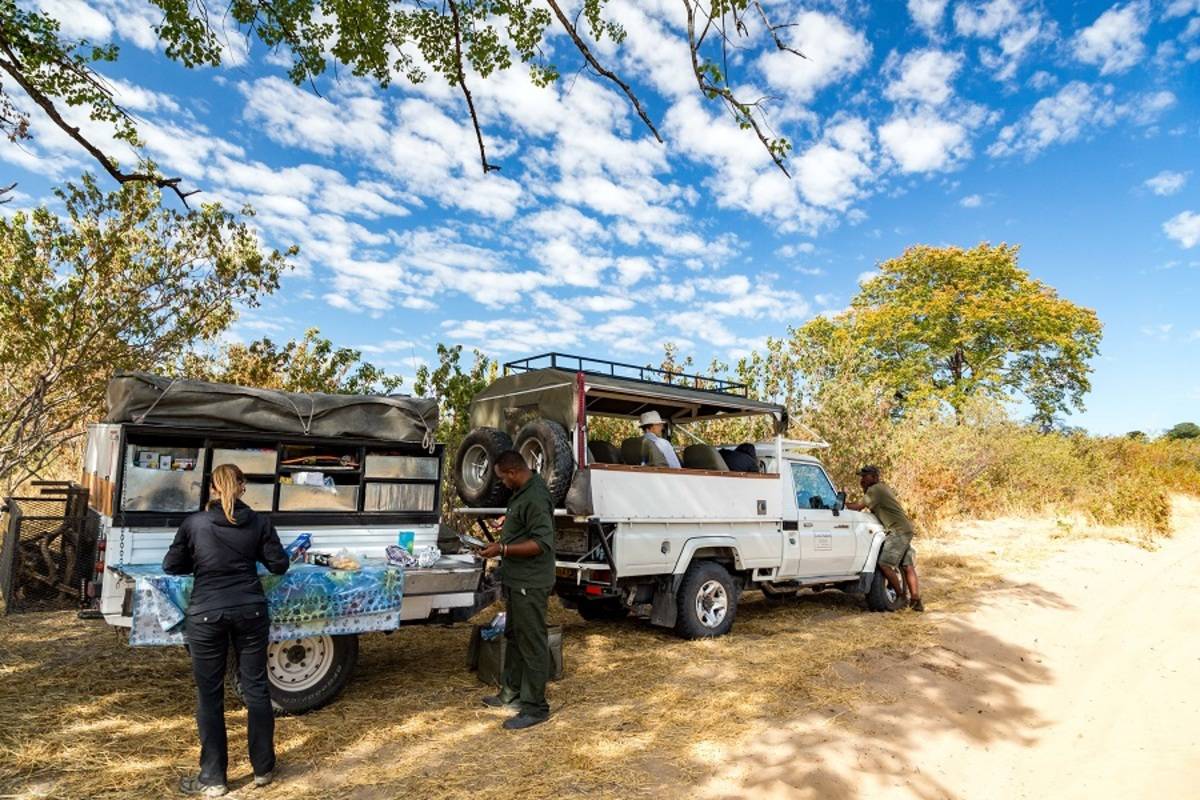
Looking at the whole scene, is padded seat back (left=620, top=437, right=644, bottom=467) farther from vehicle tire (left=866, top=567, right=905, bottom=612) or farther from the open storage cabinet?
vehicle tire (left=866, top=567, right=905, bottom=612)

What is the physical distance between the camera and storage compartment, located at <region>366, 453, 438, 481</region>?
20.1 ft

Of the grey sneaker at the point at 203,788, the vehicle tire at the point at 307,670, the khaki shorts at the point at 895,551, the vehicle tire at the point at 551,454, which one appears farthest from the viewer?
the khaki shorts at the point at 895,551

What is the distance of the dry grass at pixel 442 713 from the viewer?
4.26 metres

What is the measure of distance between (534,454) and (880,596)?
5213 mm

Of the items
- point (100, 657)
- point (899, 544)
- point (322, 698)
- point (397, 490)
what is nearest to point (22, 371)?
point (100, 657)

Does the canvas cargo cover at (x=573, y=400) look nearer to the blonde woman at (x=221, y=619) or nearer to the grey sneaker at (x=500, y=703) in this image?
the grey sneaker at (x=500, y=703)

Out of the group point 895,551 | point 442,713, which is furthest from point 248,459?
point 895,551

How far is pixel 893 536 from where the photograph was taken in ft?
30.9

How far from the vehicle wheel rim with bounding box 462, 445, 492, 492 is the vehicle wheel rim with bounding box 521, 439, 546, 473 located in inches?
19.0

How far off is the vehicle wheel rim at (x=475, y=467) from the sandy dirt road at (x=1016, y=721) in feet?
11.8

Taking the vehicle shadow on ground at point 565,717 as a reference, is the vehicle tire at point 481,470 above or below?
above

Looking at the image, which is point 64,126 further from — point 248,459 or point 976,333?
point 976,333

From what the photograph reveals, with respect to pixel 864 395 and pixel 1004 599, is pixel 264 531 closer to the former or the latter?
pixel 1004 599


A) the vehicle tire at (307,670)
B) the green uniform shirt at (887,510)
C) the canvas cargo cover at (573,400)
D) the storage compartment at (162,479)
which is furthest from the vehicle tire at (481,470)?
the green uniform shirt at (887,510)
